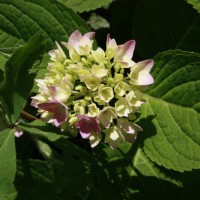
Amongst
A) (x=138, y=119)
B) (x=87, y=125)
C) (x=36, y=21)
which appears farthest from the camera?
(x=36, y=21)

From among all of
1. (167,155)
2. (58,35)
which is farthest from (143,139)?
(58,35)

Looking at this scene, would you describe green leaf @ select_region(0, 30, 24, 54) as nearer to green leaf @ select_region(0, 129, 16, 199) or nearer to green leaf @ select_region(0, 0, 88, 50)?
green leaf @ select_region(0, 0, 88, 50)

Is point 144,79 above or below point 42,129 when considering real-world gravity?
above

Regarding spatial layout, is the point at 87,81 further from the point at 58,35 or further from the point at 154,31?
the point at 154,31

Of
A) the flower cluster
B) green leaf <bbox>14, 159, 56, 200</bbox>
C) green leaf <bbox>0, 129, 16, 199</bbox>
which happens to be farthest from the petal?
green leaf <bbox>14, 159, 56, 200</bbox>

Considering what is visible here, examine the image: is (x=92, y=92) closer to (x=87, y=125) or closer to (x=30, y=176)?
(x=87, y=125)

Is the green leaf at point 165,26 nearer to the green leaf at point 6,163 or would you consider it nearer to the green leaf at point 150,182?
the green leaf at point 150,182

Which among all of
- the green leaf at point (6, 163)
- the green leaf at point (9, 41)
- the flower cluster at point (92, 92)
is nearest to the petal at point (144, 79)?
the flower cluster at point (92, 92)

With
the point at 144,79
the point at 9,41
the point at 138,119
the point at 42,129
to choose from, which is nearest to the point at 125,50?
the point at 144,79
